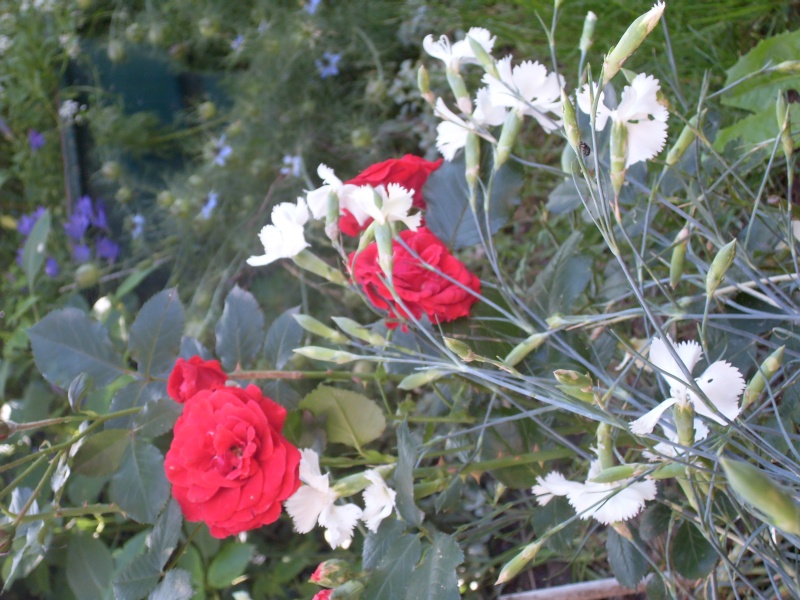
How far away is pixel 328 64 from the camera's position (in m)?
1.24

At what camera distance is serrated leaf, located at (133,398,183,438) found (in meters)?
0.53

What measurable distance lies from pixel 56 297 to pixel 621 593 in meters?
1.16

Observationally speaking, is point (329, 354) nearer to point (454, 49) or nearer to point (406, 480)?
point (406, 480)

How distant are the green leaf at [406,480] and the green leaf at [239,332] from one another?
0.17 meters

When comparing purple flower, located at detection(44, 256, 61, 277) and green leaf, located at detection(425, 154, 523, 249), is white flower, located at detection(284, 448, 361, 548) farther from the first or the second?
purple flower, located at detection(44, 256, 61, 277)

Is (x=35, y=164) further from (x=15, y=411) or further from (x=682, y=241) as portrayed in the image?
(x=682, y=241)

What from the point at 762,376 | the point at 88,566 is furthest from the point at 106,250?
the point at 762,376

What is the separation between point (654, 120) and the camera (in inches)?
17.8

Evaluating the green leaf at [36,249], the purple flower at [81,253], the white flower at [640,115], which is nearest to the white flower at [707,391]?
the white flower at [640,115]

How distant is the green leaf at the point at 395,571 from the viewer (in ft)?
1.52

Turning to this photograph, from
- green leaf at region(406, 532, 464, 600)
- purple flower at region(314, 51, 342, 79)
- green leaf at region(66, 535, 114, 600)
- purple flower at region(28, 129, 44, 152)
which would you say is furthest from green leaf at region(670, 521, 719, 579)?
purple flower at region(28, 129, 44, 152)

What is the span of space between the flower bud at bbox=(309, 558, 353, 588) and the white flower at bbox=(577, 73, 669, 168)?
31cm

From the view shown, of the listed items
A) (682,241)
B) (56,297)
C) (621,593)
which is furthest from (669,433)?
(56,297)

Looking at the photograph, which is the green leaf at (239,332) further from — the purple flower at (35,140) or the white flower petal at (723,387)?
the purple flower at (35,140)
